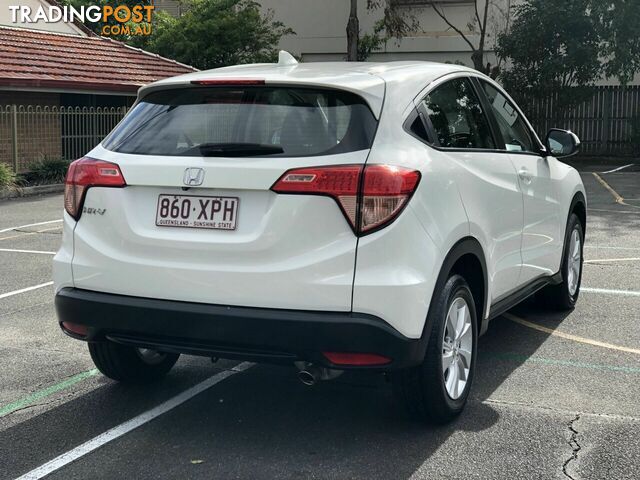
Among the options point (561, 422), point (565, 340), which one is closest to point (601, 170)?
point (565, 340)

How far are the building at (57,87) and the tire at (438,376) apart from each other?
16.2 meters

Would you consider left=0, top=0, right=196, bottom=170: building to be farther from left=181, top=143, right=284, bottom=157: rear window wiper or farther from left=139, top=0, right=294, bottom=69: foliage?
left=181, top=143, right=284, bottom=157: rear window wiper

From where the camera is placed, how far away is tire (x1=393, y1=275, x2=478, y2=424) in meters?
4.22

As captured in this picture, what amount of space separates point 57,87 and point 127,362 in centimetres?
1663

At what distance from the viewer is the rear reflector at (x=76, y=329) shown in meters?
4.35

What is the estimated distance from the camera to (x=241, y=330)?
3.96 metres

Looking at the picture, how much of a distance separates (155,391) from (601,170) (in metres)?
20.2

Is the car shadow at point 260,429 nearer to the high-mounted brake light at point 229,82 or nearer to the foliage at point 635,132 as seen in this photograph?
the high-mounted brake light at point 229,82

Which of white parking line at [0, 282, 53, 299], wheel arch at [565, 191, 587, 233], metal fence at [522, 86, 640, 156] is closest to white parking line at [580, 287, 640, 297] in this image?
wheel arch at [565, 191, 587, 233]

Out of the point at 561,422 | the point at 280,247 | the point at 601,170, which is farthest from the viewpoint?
the point at 601,170

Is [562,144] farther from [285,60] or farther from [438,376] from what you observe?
[438,376]

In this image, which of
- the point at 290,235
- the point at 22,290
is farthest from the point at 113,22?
the point at 290,235

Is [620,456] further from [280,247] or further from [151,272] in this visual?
[151,272]

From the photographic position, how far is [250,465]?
402cm
